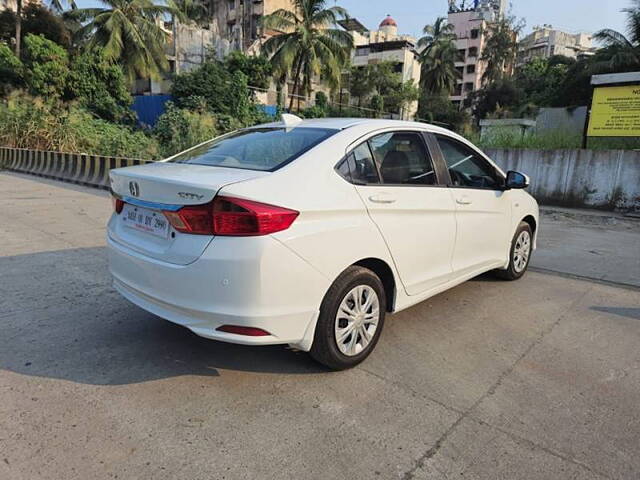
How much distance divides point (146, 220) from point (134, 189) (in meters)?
0.22

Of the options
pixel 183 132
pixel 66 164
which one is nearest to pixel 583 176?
pixel 183 132

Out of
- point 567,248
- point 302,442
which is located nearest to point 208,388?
point 302,442

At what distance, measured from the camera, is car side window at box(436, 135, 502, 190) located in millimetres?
3889

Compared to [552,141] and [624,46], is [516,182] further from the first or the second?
[624,46]

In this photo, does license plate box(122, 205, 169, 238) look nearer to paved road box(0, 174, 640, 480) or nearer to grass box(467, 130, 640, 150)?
paved road box(0, 174, 640, 480)

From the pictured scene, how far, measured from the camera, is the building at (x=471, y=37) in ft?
214

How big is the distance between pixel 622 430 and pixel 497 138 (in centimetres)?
1140

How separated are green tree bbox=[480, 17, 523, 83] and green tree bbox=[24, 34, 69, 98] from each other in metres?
42.7

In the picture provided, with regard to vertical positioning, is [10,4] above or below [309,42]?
above

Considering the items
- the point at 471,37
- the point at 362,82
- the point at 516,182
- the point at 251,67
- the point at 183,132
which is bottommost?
the point at 516,182

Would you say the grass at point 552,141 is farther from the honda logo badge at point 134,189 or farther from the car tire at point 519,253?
the honda logo badge at point 134,189

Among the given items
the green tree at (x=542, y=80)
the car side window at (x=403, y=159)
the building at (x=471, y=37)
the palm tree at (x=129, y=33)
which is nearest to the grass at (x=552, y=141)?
the car side window at (x=403, y=159)

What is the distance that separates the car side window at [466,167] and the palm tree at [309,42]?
1159 inches

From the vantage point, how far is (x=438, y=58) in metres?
49.8
